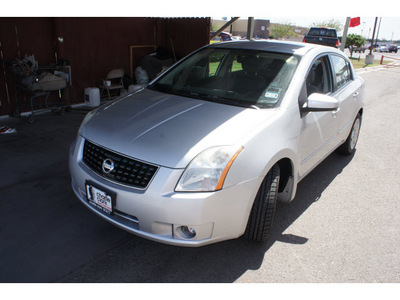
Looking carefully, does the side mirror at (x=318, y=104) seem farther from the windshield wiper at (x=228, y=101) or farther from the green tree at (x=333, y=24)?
the green tree at (x=333, y=24)

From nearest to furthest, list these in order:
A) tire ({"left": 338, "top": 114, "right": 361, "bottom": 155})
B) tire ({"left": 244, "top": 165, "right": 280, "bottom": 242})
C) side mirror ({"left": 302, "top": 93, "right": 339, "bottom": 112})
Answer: tire ({"left": 244, "top": 165, "right": 280, "bottom": 242}) < side mirror ({"left": 302, "top": 93, "right": 339, "bottom": 112}) < tire ({"left": 338, "top": 114, "right": 361, "bottom": 155})

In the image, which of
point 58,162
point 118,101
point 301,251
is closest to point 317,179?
point 301,251

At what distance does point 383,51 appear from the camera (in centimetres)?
4816

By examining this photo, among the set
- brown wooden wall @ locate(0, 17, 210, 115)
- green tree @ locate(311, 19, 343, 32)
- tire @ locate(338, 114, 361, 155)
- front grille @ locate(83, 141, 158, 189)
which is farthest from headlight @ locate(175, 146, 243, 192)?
green tree @ locate(311, 19, 343, 32)

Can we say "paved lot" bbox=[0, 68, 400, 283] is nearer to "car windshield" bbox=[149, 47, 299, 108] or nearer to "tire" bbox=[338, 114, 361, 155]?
"tire" bbox=[338, 114, 361, 155]

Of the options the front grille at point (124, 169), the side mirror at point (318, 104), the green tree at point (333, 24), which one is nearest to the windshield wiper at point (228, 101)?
the side mirror at point (318, 104)

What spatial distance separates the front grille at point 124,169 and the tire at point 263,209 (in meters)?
0.87

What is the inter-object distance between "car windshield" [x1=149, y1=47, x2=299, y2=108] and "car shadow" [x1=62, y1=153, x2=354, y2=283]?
3.99 ft

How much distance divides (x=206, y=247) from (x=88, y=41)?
600 centimetres

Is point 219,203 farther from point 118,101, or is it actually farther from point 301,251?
point 118,101

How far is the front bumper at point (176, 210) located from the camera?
7.35ft

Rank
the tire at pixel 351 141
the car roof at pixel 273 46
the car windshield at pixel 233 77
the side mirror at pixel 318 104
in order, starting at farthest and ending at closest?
the tire at pixel 351 141 → the car roof at pixel 273 46 → the car windshield at pixel 233 77 → the side mirror at pixel 318 104

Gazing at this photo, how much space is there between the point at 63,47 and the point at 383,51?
169 feet

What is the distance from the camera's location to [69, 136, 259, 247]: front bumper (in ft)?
7.35
